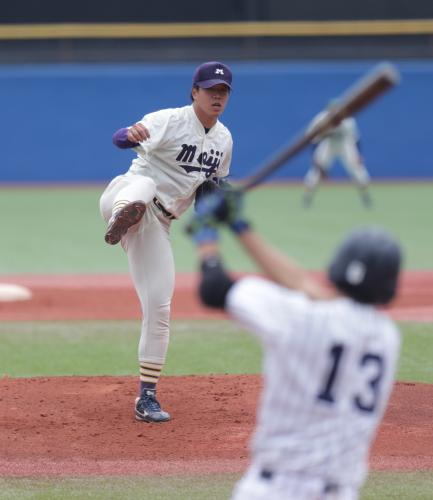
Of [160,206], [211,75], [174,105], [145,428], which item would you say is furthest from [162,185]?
[174,105]

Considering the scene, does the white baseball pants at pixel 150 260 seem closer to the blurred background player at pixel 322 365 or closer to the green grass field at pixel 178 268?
the green grass field at pixel 178 268

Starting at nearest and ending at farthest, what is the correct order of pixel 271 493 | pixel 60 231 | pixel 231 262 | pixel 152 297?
1. pixel 271 493
2. pixel 152 297
3. pixel 231 262
4. pixel 60 231

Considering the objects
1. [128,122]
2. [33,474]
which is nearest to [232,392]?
[33,474]

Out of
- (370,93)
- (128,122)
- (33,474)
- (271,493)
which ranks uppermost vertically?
(128,122)

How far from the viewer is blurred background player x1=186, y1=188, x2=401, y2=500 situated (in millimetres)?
3188

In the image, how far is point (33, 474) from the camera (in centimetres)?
559

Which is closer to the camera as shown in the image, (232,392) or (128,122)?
(232,392)

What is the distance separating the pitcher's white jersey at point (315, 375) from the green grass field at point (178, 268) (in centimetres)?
209

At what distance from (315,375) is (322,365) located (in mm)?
42

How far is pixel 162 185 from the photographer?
6.42 metres

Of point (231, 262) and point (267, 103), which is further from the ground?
point (267, 103)

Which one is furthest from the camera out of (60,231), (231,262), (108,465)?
(60,231)

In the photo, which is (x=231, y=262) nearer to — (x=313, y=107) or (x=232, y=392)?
(x=232, y=392)

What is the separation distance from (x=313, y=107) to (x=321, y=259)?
9143 millimetres
